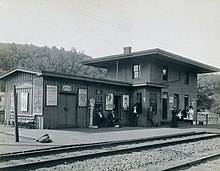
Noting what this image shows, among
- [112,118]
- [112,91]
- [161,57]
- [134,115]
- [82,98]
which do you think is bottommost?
[112,118]

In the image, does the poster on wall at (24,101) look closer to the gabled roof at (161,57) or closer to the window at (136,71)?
the gabled roof at (161,57)

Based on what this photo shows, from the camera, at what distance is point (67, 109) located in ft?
55.7

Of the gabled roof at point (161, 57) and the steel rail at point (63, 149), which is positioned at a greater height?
the gabled roof at point (161, 57)

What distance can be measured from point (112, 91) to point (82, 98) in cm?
315

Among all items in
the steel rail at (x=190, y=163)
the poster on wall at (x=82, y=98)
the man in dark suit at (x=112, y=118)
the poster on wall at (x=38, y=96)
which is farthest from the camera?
the man in dark suit at (x=112, y=118)

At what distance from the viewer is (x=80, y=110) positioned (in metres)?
17.9

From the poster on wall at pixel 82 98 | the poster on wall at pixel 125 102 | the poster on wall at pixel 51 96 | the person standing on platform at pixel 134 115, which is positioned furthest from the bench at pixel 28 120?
the person standing on platform at pixel 134 115

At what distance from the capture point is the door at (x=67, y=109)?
54.7 feet

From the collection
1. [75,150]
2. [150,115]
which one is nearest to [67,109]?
[150,115]

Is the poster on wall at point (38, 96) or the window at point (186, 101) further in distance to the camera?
the window at point (186, 101)

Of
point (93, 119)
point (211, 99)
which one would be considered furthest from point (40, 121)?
point (211, 99)

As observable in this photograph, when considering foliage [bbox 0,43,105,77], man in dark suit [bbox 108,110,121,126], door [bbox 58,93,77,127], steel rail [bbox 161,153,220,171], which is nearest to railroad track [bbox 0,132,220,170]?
steel rail [bbox 161,153,220,171]

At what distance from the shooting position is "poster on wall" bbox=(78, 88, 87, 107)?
58.5ft

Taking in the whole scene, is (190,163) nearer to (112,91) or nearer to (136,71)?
(112,91)
